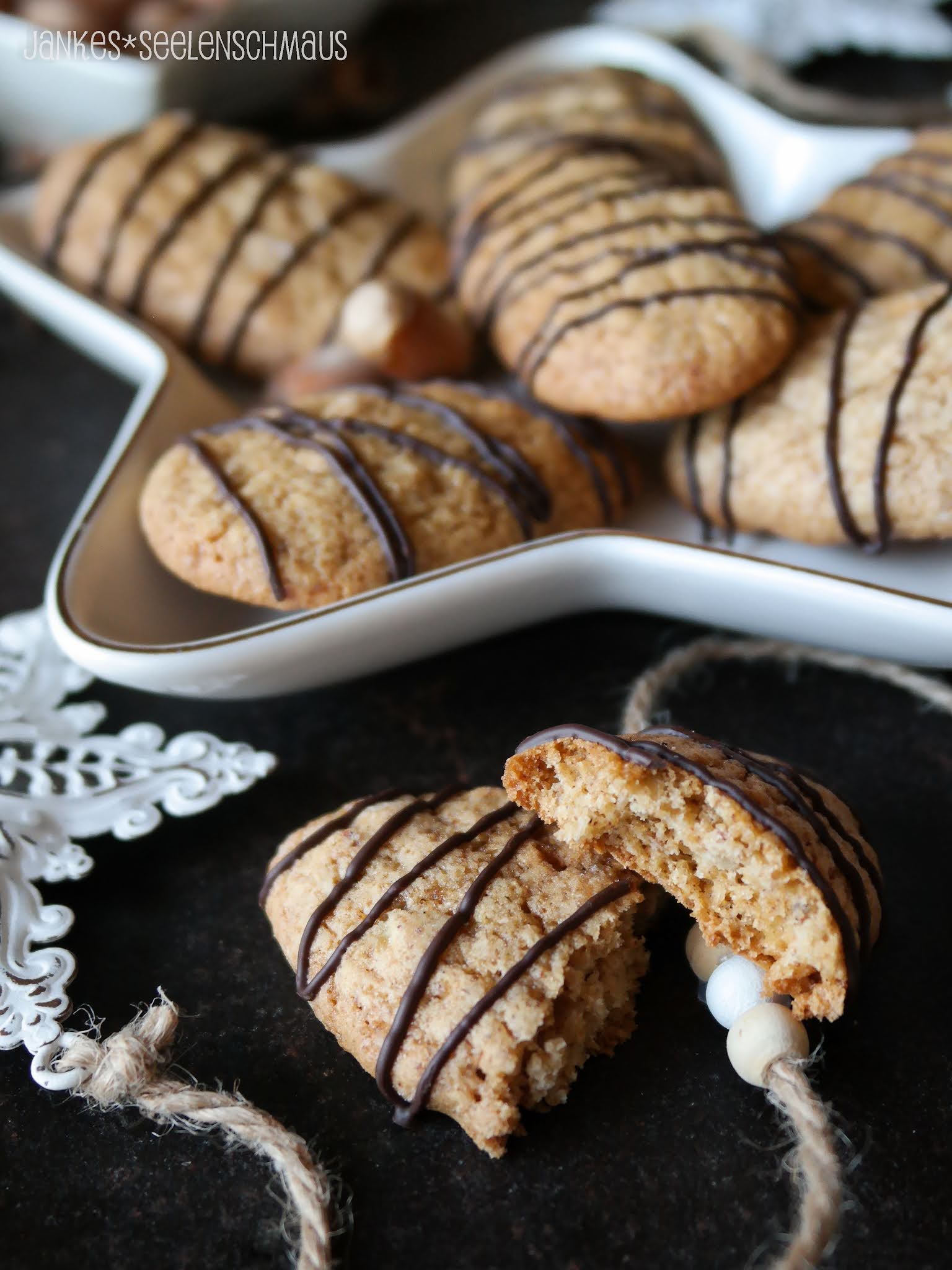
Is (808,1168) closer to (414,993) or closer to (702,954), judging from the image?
(702,954)

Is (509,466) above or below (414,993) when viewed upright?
above

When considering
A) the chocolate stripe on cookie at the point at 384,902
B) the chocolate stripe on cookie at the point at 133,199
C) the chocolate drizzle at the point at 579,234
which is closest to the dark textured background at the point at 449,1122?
the chocolate stripe on cookie at the point at 384,902

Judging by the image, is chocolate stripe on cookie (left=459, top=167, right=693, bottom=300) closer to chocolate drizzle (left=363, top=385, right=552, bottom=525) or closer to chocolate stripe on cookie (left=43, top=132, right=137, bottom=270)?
chocolate drizzle (left=363, top=385, right=552, bottom=525)

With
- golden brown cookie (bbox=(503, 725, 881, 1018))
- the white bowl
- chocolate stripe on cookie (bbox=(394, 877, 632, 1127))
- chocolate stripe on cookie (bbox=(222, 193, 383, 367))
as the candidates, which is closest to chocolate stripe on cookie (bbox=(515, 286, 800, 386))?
the white bowl

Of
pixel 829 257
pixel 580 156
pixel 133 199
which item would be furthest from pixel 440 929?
pixel 133 199

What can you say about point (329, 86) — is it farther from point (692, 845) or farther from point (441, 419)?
point (692, 845)

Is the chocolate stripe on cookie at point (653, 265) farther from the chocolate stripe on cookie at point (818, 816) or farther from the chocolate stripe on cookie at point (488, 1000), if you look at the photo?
the chocolate stripe on cookie at point (488, 1000)
